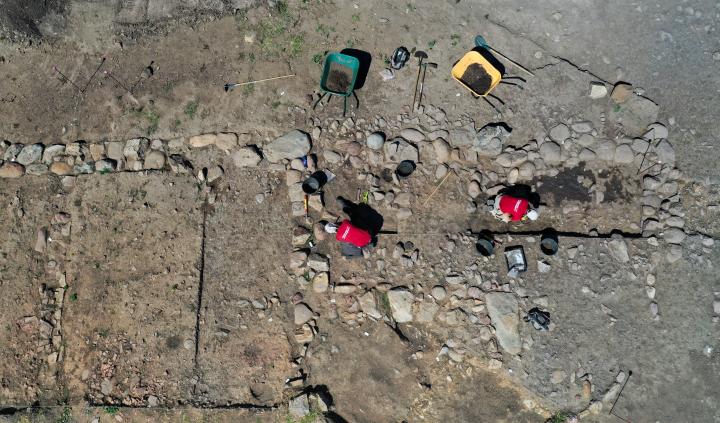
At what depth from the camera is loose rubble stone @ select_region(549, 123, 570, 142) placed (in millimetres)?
7125

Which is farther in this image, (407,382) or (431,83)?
(431,83)

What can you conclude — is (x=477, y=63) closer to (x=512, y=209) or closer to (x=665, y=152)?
(x=512, y=209)

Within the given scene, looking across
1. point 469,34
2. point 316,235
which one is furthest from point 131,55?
point 469,34

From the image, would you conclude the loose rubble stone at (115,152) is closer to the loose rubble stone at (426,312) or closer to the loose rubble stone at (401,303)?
the loose rubble stone at (401,303)

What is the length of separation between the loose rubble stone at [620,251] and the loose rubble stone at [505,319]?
5.03ft

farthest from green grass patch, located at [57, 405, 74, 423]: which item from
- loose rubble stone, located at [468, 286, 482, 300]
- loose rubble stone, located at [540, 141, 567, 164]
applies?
loose rubble stone, located at [540, 141, 567, 164]

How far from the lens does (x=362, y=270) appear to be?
695 centimetres

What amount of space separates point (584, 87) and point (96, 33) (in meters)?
7.45

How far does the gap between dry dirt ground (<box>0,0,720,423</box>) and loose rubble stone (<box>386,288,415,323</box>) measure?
4 centimetres

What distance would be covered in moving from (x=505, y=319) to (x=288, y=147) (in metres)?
3.85

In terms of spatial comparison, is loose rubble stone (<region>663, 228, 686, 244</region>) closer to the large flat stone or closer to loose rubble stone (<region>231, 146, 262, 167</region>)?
loose rubble stone (<region>231, 146, 262, 167</region>)

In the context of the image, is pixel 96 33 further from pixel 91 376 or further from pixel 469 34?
pixel 469 34

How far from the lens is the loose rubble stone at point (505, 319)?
263 inches

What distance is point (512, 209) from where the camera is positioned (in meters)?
6.64
